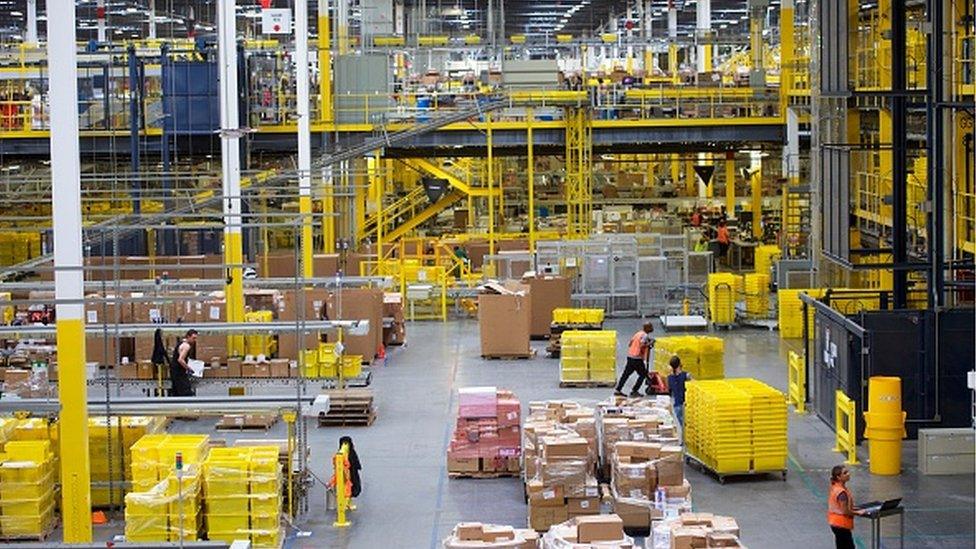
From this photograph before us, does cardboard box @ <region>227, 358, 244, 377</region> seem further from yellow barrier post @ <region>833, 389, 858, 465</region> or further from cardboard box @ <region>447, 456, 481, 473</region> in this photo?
yellow barrier post @ <region>833, 389, 858, 465</region>

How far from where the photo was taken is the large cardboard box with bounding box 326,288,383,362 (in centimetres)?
2630

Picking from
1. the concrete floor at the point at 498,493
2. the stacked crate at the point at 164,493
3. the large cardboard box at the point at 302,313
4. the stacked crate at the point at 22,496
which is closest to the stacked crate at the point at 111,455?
the concrete floor at the point at 498,493

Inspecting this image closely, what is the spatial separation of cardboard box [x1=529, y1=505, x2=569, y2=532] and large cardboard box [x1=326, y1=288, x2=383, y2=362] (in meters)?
10.3

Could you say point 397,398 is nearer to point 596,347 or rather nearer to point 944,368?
point 596,347

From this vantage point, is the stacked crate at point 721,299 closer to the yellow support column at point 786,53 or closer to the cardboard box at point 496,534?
the yellow support column at point 786,53

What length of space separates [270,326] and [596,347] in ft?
22.5

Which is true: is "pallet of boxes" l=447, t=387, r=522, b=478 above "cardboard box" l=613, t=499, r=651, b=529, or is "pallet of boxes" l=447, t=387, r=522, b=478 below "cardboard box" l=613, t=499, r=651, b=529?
above

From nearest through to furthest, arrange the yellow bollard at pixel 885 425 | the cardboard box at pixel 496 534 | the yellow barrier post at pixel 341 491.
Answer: the cardboard box at pixel 496 534 < the yellow barrier post at pixel 341 491 < the yellow bollard at pixel 885 425

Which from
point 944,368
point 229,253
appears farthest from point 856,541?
point 229,253

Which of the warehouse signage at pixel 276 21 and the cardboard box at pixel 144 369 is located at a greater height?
the warehouse signage at pixel 276 21

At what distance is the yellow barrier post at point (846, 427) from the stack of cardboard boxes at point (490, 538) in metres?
6.49

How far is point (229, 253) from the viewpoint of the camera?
24.4 metres

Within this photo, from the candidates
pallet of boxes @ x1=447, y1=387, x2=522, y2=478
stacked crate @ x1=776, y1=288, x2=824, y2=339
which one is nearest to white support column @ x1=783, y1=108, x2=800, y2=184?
stacked crate @ x1=776, y1=288, x2=824, y2=339

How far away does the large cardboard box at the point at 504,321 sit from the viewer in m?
26.9
